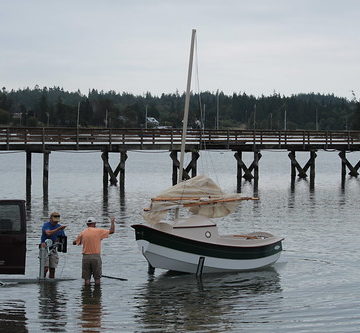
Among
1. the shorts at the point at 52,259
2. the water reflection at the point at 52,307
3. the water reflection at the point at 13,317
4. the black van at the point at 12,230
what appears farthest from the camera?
the shorts at the point at 52,259

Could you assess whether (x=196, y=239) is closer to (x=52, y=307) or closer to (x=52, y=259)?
(x=52, y=259)

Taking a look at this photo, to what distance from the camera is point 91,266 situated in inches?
822

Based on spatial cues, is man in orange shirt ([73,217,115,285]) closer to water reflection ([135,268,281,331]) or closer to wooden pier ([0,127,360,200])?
water reflection ([135,268,281,331])

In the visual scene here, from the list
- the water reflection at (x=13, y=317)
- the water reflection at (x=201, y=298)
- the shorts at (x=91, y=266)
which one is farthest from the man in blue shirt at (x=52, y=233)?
the water reflection at (x=201, y=298)

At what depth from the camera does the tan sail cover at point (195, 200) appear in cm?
2400

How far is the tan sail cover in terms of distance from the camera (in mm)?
24000

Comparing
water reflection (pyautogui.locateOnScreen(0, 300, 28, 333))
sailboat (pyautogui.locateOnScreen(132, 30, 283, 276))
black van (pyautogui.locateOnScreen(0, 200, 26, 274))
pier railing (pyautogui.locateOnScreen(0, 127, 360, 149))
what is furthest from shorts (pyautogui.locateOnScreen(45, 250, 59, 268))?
pier railing (pyautogui.locateOnScreen(0, 127, 360, 149))

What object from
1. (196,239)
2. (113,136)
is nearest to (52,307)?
(196,239)

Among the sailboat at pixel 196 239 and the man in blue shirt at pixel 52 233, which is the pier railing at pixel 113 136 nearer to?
the sailboat at pixel 196 239

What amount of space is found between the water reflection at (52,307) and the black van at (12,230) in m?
1.11

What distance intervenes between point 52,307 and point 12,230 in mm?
1846

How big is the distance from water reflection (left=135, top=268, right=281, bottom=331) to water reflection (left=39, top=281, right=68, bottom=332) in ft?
5.25

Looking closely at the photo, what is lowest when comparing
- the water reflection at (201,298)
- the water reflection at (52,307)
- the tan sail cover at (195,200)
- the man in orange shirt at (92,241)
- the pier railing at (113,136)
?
the water reflection at (201,298)

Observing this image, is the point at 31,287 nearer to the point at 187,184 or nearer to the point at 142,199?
the point at 187,184
